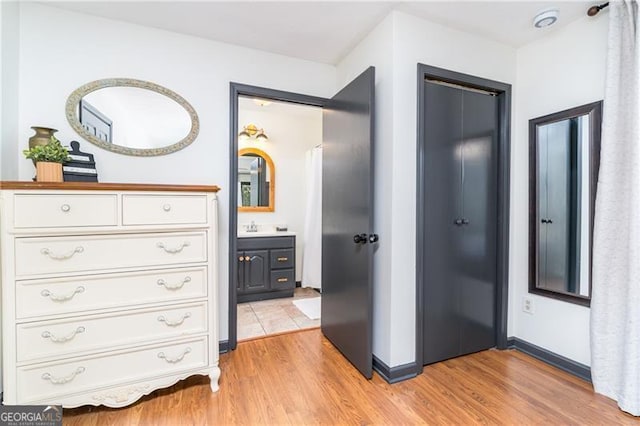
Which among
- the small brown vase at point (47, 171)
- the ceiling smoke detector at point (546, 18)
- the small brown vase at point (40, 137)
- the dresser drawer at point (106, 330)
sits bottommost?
the dresser drawer at point (106, 330)

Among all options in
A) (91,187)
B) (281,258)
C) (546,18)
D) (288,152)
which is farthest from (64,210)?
(546,18)

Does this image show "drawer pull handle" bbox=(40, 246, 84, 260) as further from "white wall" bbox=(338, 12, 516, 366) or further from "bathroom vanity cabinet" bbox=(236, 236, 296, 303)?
"bathroom vanity cabinet" bbox=(236, 236, 296, 303)

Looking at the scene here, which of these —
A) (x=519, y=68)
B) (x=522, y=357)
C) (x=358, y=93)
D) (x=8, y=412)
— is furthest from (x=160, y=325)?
(x=519, y=68)

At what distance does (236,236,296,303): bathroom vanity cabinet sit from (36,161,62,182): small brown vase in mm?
1942

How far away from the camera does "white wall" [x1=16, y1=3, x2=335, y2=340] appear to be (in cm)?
184

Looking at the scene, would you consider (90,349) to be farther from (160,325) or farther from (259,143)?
(259,143)

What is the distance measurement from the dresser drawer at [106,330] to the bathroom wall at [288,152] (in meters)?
2.28

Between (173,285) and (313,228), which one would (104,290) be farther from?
(313,228)

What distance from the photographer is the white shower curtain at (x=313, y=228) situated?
390 centimetres

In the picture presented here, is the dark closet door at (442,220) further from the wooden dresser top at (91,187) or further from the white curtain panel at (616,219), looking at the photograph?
the wooden dresser top at (91,187)

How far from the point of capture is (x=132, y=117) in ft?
6.68

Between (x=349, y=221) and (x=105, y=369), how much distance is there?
1.68 m

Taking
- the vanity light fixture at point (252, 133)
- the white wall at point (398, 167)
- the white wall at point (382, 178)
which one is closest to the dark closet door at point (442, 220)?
the white wall at point (398, 167)

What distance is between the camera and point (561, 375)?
6.48 feet
